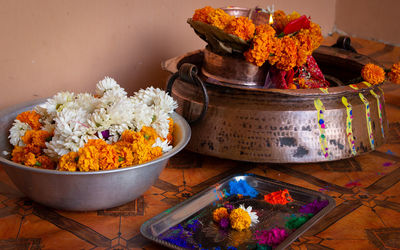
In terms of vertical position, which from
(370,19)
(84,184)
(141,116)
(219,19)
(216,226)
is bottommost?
(216,226)

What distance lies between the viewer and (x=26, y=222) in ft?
3.59

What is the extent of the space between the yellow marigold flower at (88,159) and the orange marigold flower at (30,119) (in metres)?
0.23

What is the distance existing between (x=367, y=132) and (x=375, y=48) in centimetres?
171

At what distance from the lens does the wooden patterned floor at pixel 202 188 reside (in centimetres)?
104

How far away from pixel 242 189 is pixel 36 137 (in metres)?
0.56

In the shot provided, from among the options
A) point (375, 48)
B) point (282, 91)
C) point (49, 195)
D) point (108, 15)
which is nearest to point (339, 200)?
point (282, 91)

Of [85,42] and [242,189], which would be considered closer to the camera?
[242,189]

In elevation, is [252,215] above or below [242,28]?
below

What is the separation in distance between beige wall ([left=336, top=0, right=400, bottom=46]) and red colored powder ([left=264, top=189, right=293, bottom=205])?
2096 millimetres

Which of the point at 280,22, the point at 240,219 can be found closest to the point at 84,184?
the point at 240,219

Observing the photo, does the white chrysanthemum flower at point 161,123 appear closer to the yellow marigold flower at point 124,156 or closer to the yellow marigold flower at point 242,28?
the yellow marigold flower at point 124,156

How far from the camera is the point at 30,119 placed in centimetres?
118

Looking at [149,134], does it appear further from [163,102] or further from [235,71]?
[235,71]

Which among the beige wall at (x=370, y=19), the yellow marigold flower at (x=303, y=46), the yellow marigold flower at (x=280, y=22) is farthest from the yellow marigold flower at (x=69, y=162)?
the beige wall at (x=370, y=19)
